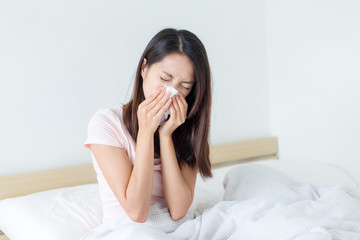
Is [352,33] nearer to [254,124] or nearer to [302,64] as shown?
[302,64]

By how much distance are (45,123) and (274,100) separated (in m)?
1.52

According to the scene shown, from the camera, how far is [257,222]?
3.48ft

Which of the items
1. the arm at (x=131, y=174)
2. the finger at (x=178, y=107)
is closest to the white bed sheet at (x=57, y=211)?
the arm at (x=131, y=174)

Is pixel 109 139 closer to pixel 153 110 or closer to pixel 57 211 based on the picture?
pixel 153 110

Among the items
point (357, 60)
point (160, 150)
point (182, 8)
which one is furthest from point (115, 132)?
point (357, 60)

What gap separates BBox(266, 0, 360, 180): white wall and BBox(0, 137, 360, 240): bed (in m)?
0.17

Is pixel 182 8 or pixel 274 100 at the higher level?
pixel 182 8

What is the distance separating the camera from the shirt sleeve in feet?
3.83

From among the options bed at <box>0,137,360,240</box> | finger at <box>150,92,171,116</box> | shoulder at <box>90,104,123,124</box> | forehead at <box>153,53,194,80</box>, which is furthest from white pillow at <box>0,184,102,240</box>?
forehead at <box>153,53,194,80</box>

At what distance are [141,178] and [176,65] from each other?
0.36 metres

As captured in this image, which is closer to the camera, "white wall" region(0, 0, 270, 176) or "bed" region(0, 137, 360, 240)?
"bed" region(0, 137, 360, 240)

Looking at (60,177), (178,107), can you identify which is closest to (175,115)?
(178,107)

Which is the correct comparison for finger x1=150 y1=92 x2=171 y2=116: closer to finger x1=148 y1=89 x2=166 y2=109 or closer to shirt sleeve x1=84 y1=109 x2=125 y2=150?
finger x1=148 y1=89 x2=166 y2=109

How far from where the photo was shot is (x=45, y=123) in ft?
5.88
